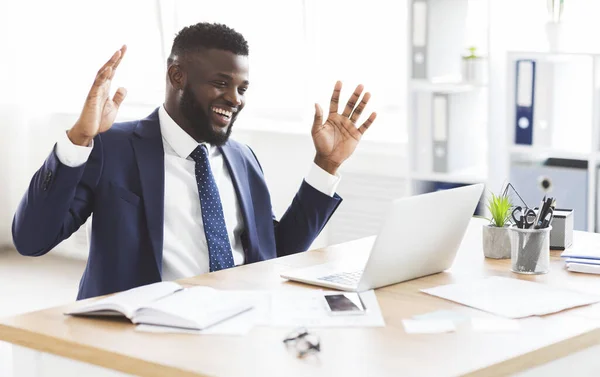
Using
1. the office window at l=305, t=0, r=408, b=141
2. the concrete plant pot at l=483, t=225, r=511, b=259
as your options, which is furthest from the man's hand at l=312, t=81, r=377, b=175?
the office window at l=305, t=0, r=408, b=141

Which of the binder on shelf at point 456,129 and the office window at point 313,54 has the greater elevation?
the office window at point 313,54

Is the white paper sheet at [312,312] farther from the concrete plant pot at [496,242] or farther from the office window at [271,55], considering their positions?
the office window at [271,55]

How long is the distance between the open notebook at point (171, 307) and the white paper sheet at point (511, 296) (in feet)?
1.45

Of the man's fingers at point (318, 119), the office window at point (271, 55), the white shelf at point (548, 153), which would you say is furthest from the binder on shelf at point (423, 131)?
the man's fingers at point (318, 119)

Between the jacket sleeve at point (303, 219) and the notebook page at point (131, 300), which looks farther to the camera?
the jacket sleeve at point (303, 219)

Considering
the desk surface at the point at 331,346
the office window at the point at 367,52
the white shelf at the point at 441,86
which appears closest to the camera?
the desk surface at the point at 331,346

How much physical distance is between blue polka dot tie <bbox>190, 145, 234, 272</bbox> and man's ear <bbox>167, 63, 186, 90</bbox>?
0.56 feet

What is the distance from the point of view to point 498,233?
242 centimetres

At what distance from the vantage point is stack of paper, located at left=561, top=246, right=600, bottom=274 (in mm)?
2271

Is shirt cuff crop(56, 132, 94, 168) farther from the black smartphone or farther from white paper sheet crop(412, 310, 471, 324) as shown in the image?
white paper sheet crop(412, 310, 471, 324)

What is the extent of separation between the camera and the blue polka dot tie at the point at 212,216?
251 cm

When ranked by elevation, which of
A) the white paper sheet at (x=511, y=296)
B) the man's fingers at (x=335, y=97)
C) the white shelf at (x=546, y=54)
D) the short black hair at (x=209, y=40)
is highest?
the short black hair at (x=209, y=40)

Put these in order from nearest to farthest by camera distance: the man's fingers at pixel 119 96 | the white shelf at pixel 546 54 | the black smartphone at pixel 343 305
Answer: the black smartphone at pixel 343 305, the man's fingers at pixel 119 96, the white shelf at pixel 546 54

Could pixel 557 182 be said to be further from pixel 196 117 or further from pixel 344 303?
pixel 344 303
